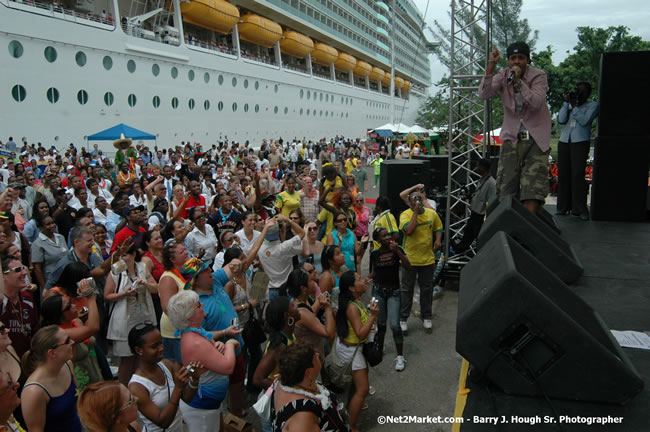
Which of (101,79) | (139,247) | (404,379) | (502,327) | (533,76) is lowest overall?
(404,379)

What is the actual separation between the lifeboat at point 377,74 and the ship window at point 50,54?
4273 centimetres

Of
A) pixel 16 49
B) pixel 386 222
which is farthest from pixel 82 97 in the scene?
pixel 386 222

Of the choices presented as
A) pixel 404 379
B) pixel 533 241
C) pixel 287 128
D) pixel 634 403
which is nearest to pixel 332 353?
pixel 404 379

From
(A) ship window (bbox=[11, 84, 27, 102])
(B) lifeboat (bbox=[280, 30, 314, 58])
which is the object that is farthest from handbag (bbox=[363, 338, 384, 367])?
(B) lifeboat (bbox=[280, 30, 314, 58])

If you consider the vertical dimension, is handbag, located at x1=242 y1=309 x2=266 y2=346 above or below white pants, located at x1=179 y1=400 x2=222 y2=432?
above

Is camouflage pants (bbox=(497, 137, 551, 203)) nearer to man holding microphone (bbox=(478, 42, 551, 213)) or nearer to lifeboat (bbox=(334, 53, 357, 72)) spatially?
man holding microphone (bbox=(478, 42, 551, 213))

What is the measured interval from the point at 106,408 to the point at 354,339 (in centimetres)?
228

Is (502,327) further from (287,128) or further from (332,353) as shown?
(287,128)

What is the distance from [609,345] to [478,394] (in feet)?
2.11

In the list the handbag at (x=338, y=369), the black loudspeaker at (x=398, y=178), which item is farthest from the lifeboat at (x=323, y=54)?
the handbag at (x=338, y=369)

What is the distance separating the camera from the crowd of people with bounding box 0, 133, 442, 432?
2.80 metres

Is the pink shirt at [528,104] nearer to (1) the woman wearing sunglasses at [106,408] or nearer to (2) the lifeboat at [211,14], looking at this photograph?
(1) the woman wearing sunglasses at [106,408]

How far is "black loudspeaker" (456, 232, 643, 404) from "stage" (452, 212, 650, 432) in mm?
59

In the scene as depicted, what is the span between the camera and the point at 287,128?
3391cm
